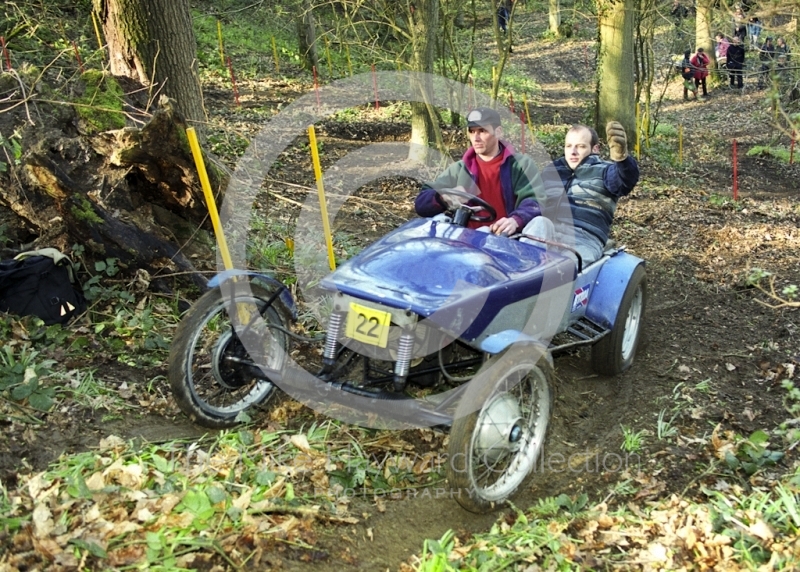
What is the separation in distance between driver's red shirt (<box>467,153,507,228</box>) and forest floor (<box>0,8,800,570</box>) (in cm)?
134

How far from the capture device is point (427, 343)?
4.19 meters

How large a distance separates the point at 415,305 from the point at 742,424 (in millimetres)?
2406

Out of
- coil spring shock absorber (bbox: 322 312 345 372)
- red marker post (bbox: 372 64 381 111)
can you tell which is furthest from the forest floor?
red marker post (bbox: 372 64 381 111)

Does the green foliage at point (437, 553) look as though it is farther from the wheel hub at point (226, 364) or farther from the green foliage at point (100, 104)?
the green foliage at point (100, 104)

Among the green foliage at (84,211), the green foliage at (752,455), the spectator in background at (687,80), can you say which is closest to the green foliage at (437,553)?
the green foliage at (752,455)

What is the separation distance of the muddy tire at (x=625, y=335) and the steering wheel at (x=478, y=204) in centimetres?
114

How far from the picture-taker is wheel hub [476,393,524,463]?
3.88m

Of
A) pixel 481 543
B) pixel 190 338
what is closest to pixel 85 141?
pixel 190 338

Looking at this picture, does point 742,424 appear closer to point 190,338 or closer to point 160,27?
point 190,338

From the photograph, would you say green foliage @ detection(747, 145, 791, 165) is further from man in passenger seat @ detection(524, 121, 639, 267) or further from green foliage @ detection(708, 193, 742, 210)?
man in passenger seat @ detection(524, 121, 639, 267)

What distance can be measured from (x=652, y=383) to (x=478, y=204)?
187cm

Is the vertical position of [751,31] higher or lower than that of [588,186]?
lower

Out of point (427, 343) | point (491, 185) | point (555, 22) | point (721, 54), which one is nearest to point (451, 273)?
point (427, 343)

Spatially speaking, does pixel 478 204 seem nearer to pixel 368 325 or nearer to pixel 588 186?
pixel 588 186
